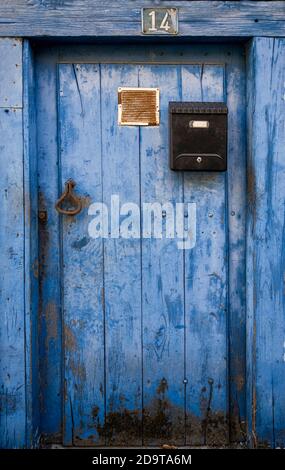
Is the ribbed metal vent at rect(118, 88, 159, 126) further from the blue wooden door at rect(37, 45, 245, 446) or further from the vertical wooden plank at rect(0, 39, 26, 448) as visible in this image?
the vertical wooden plank at rect(0, 39, 26, 448)

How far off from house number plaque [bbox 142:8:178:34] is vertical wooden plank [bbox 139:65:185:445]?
19cm

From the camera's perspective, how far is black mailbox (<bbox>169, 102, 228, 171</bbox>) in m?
2.63

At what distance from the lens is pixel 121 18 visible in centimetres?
259

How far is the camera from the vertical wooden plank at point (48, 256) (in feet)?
8.90

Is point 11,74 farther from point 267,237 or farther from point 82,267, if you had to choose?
point 267,237

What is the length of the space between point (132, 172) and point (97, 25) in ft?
2.30

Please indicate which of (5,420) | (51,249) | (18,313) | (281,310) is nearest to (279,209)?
(281,310)

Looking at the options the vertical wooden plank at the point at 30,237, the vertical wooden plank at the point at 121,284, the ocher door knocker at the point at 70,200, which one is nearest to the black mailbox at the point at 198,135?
the vertical wooden plank at the point at 121,284

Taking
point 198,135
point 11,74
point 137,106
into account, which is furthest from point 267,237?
point 11,74

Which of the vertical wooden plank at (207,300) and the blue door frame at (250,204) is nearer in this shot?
the blue door frame at (250,204)

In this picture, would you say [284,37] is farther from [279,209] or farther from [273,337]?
[273,337]

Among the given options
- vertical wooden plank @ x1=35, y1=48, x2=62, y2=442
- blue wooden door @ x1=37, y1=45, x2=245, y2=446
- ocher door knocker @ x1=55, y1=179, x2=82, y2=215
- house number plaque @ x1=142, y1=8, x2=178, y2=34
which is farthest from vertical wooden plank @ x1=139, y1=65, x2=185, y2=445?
vertical wooden plank @ x1=35, y1=48, x2=62, y2=442

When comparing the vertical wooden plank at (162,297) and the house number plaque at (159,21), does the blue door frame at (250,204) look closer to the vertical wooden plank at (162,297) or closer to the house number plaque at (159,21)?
the house number plaque at (159,21)

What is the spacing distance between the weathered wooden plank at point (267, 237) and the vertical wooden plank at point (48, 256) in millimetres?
949
